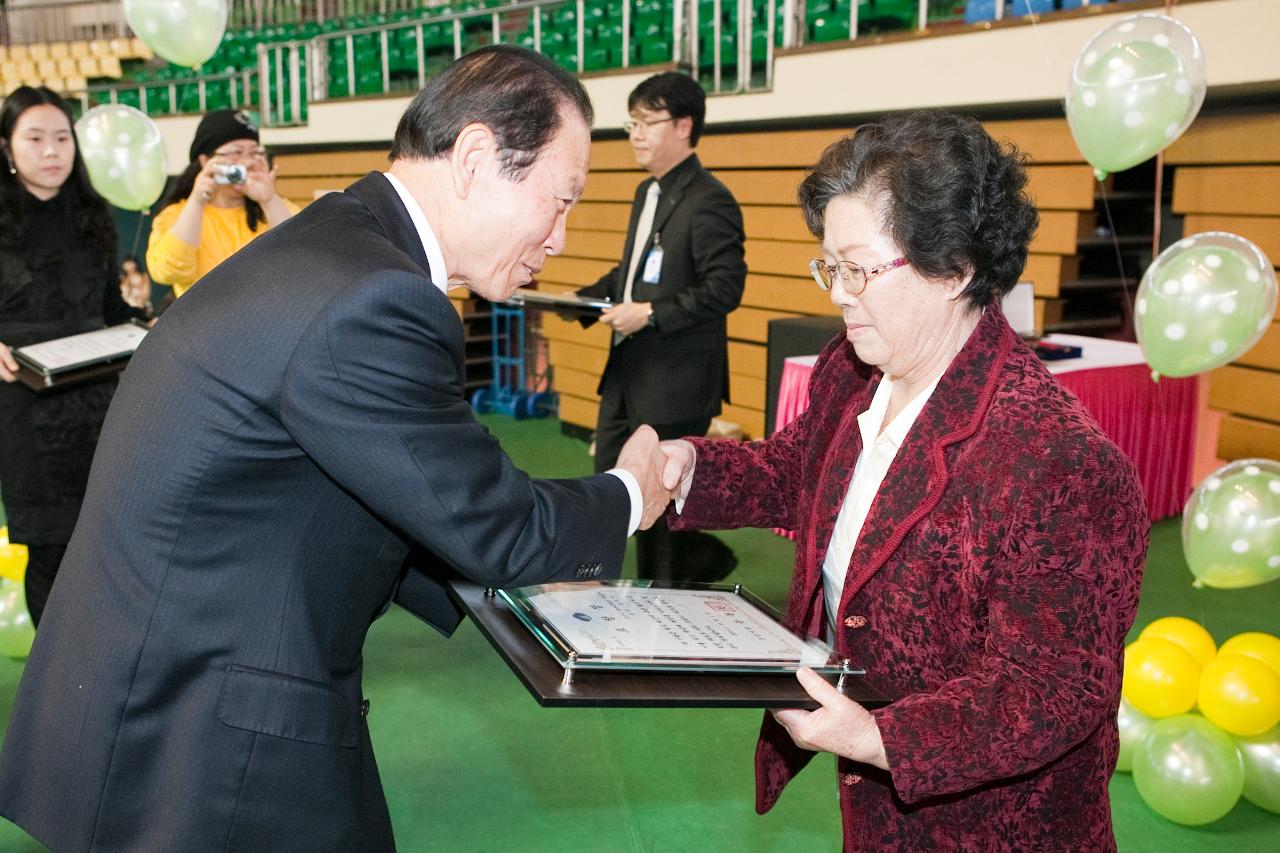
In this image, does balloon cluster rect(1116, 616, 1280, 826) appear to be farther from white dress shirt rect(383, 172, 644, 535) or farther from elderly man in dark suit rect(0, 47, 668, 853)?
white dress shirt rect(383, 172, 644, 535)

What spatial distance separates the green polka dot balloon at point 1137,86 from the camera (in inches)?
127

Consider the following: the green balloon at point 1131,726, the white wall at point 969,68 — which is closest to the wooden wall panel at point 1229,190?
the white wall at point 969,68

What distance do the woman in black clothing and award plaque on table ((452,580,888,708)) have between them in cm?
217

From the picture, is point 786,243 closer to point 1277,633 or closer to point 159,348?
point 1277,633

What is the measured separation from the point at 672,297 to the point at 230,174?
1460mm

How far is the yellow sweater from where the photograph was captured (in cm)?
333

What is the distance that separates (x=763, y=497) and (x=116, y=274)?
8.05 ft

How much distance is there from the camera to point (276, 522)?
117 cm

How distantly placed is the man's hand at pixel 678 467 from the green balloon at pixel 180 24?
349 centimetres

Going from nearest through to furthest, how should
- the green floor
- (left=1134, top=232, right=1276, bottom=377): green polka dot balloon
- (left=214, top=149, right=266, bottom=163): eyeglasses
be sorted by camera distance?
1. the green floor
2. (left=1134, top=232, right=1276, bottom=377): green polka dot balloon
3. (left=214, top=149, right=266, bottom=163): eyeglasses

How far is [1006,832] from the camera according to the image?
1.38m

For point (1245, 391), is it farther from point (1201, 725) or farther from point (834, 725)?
point (834, 725)

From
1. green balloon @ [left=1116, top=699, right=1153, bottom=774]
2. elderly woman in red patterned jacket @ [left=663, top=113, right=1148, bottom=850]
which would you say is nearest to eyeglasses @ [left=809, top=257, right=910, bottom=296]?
elderly woman in red patterned jacket @ [left=663, top=113, right=1148, bottom=850]

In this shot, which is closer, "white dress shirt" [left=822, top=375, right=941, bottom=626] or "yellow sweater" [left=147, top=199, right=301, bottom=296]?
"white dress shirt" [left=822, top=375, right=941, bottom=626]
